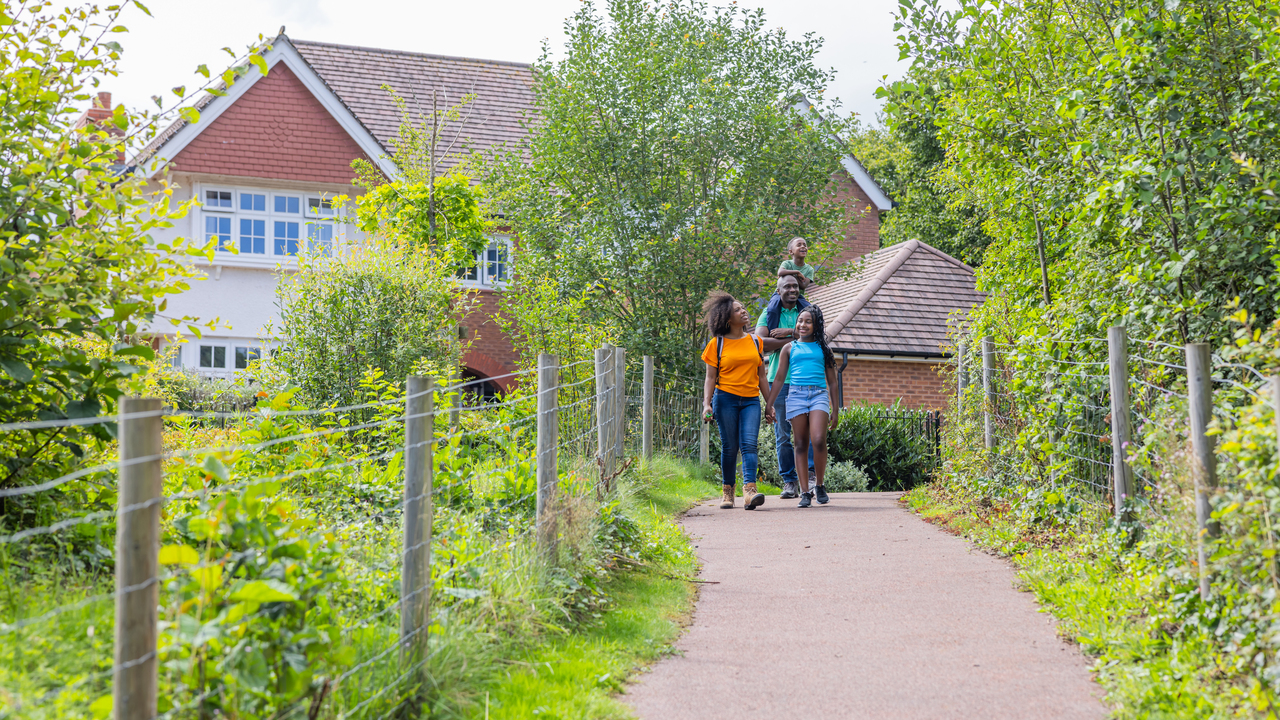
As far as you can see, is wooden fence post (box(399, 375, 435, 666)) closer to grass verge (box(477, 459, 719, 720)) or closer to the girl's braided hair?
grass verge (box(477, 459, 719, 720))

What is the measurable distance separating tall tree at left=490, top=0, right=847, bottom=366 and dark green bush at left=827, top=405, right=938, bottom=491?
10.5ft

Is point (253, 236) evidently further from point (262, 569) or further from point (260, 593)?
point (260, 593)

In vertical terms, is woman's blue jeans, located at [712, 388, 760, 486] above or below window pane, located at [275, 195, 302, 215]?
below

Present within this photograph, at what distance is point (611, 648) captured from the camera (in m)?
4.63

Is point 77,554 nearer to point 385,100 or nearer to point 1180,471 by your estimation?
point 1180,471

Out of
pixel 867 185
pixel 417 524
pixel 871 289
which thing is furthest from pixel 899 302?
pixel 417 524

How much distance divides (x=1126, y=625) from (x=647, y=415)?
749 cm

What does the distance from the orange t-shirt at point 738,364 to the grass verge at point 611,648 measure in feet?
5.94

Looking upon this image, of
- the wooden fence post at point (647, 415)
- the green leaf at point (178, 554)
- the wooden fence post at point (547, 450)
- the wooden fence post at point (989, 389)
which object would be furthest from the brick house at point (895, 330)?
the green leaf at point (178, 554)

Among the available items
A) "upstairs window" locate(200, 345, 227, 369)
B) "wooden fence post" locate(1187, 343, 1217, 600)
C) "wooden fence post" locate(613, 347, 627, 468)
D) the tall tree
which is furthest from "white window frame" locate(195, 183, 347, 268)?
"wooden fence post" locate(1187, 343, 1217, 600)

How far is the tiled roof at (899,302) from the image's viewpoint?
2008 centimetres

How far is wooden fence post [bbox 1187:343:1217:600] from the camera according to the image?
162 inches

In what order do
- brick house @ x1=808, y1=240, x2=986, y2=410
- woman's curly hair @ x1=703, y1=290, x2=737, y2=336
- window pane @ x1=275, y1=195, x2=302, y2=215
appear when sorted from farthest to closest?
window pane @ x1=275, y1=195, x2=302, y2=215, brick house @ x1=808, y1=240, x2=986, y2=410, woman's curly hair @ x1=703, y1=290, x2=737, y2=336

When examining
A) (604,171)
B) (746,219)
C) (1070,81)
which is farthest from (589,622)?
(604,171)
